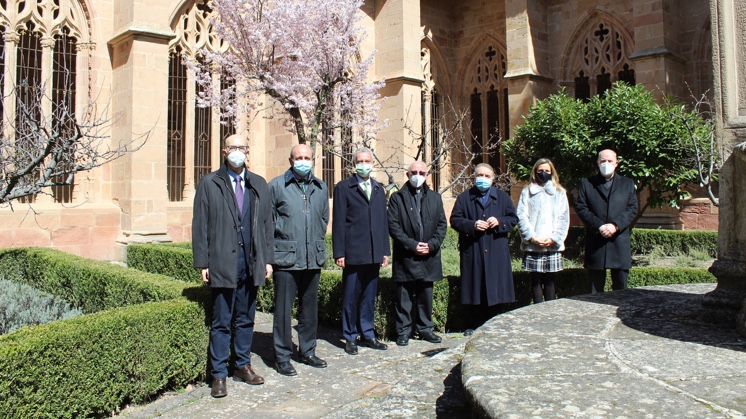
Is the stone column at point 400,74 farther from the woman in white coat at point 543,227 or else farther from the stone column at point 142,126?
the woman in white coat at point 543,227

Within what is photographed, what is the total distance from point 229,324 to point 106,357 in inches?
31.8

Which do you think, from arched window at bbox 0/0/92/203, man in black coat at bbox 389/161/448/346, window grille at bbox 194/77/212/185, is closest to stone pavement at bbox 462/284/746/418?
man in black coat at bbox 389/161/448/346

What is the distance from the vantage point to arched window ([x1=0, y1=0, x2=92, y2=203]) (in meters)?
9.23

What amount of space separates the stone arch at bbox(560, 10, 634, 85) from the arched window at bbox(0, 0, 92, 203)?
11.2m

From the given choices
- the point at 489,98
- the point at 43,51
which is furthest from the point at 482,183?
the point at 489,98

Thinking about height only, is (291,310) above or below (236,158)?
below

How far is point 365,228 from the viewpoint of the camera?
15.9ft

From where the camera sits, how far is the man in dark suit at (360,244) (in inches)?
190

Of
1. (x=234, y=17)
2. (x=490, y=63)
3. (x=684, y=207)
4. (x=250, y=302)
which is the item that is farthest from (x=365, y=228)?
(x=490, y=63)

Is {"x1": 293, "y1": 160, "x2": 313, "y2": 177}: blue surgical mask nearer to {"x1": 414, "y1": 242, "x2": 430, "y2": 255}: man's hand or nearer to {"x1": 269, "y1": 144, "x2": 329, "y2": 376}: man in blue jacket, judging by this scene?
{"x1": 269, "y1": 144, "x2": 329, "y2": 376}: man in blue jacket

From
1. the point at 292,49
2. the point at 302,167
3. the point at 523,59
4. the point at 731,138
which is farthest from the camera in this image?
the point at 523,59

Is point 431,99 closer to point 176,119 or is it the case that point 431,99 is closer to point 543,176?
point 176,119

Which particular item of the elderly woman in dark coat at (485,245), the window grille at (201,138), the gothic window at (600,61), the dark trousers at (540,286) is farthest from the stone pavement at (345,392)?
the gothic window at (600,61)

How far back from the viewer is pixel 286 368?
13.9 ft
